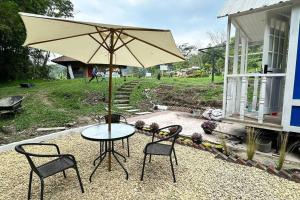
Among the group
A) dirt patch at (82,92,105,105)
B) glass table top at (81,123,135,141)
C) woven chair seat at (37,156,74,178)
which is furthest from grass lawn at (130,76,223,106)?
woven chair seat at (37,156,74,178)

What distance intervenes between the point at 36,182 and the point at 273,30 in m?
5.45

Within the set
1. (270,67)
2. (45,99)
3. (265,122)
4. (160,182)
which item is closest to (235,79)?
(270,67)

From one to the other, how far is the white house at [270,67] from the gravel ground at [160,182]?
4.76 ft

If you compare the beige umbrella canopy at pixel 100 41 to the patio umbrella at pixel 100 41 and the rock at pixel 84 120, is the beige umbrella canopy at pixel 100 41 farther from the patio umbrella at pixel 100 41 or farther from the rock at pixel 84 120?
the rock at pixel 84 120

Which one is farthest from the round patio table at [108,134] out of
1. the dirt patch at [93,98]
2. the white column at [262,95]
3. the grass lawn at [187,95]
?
the dirt patch at [93,98]

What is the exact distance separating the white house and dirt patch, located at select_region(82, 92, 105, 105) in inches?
269

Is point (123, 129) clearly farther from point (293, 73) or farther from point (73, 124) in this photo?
point (73, 124)

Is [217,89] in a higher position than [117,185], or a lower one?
higher

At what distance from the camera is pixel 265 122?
447cm

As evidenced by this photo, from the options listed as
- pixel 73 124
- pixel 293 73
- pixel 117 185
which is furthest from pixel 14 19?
pixel 293 73

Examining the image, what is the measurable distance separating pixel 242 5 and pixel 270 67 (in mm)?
1498

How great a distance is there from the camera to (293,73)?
4000mm

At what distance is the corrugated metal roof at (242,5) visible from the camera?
4.11 metres

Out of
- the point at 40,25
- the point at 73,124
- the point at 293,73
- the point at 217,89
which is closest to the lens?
the point at 40,25
